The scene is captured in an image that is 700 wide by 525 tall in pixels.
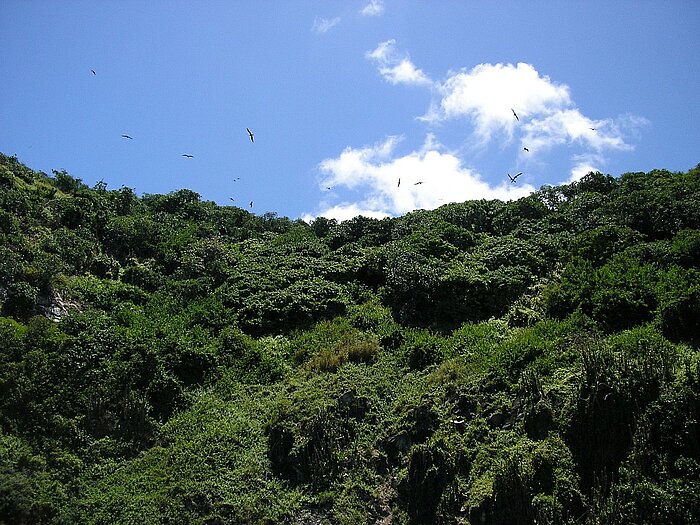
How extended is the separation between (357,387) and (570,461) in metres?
7.37

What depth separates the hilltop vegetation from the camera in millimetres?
14070

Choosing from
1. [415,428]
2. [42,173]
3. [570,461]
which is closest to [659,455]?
[570,461]

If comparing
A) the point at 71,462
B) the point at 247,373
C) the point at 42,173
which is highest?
the point at 42,173

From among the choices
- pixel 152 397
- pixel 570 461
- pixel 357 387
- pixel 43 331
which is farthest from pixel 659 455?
pixel 43 331

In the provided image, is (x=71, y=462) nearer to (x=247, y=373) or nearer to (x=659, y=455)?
(x=247, y=373)

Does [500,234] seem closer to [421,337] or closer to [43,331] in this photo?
[421,337]

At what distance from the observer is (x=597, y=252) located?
22.8m

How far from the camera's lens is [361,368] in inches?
808

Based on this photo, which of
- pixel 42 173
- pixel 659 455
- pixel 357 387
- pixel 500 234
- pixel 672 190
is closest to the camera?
pixel 659 455

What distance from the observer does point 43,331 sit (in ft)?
63.7

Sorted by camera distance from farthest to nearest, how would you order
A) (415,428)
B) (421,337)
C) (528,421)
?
(421,337), (415,428), (528,421)

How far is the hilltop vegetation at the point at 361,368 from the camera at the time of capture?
14.1 m

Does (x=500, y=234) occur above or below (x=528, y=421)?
above

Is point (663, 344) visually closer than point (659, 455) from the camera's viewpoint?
No
